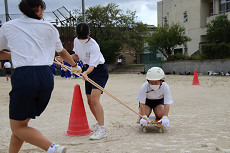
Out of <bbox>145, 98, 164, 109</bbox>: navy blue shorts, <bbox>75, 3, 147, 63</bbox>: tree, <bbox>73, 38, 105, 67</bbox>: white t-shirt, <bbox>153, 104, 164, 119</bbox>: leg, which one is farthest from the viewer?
<bbox>75, 3, 147, 63</bbox>: tree

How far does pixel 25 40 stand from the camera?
2170mm

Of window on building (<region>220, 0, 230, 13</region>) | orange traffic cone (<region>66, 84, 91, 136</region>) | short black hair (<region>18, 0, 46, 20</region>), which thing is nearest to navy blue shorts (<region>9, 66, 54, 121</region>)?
short black hair (<region>18, 0, 46, 20</region>)

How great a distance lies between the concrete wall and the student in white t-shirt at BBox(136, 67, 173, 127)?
1620 centimetres

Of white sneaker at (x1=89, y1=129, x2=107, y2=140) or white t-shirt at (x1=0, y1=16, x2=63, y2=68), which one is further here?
white sneaker at (x1=89, y1=129, x2=107, y2=140)

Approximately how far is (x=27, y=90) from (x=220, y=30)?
2111cm

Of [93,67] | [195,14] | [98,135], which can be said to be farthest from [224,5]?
[98,135]

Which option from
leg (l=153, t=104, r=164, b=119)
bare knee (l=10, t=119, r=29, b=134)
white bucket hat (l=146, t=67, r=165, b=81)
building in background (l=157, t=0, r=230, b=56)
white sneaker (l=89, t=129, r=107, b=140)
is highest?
building in background (l=157, t=0, r=230, b=56)

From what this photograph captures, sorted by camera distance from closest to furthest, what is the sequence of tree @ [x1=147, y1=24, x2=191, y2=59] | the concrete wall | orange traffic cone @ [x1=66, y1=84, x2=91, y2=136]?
orange traffic cone @ [x1=66, y1=84, x2=91, y2=136] → the concrete wall → tree @ [x1=147, y1=24, x2=191, y2=59]

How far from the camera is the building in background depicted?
974 inches

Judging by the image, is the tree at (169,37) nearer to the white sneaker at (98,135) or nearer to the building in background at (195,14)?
the building in background at (195,14)

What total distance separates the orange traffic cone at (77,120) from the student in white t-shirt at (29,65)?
1425 mm

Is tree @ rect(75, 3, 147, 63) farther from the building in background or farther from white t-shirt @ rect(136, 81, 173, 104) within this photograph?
white t-shirt @ rect(136, 81, 173, 104)

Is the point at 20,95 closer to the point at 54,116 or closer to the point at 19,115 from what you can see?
the point at 19,115

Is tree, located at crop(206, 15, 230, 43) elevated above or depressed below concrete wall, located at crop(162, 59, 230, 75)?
above
